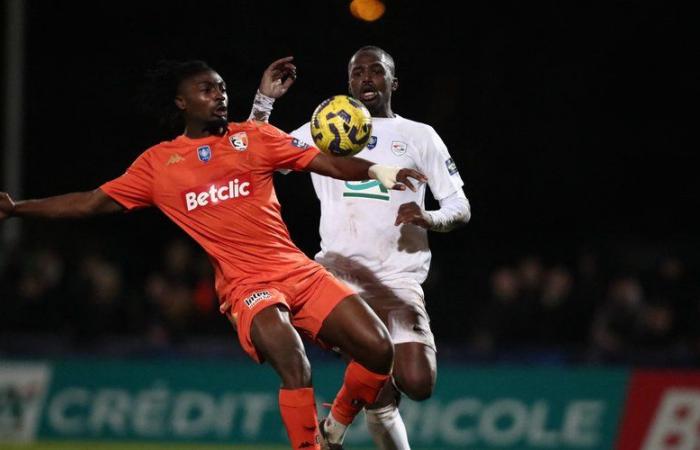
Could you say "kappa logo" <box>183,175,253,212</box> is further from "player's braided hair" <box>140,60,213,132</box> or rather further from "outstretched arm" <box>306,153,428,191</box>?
"player's braided hair" <box>140,60,213,132</box>

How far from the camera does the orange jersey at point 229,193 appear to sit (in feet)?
24.0

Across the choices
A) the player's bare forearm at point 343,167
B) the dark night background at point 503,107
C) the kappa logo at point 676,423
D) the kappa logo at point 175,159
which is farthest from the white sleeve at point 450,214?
the dark night background at point 503,107

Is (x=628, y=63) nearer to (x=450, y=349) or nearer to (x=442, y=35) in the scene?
(x=442, y=35)

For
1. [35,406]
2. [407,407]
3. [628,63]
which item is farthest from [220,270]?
[628,63]

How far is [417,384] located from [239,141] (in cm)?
185

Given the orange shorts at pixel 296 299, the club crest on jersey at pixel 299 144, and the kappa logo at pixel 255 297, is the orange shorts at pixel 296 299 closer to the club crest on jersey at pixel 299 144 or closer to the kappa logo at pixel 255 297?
the kappa logo at pixel 255 297

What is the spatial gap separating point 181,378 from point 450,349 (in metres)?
2.59

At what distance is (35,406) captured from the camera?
491 inches

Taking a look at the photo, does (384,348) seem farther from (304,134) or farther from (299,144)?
(304,134)

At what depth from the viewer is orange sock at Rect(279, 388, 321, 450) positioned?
693 cm

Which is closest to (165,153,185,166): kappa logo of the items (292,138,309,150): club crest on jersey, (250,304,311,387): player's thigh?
(292,138,309,150): club crest on jersey

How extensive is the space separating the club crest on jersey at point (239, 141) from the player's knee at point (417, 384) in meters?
1.75

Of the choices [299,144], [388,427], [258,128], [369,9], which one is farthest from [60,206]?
[369,9]

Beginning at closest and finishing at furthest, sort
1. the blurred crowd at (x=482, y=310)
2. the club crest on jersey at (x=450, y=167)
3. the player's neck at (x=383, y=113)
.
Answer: the club crest on jersey at (x=450, y=167), the player's neck at (x=383, y=113), the blurred crowd at (x=482, y=310)
